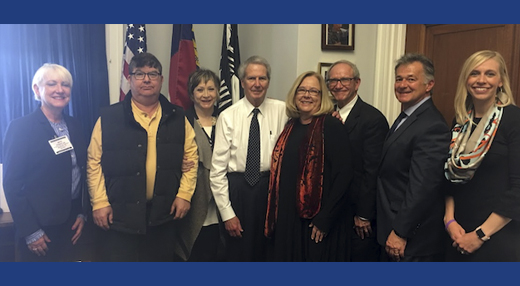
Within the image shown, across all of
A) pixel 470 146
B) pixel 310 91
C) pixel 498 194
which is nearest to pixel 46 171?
pixel 310 91

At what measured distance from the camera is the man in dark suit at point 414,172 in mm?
1448

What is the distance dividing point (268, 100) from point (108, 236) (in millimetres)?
1017

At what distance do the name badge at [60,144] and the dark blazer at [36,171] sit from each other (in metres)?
0.01

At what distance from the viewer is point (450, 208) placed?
154 centimetres

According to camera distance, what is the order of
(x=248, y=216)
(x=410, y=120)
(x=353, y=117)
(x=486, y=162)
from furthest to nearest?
1. (x=248, y=216)
2. (x=353, y=117)
3. (x=410, y=120)
4. (x=486, y=162)

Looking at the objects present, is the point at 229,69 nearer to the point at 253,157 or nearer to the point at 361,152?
the point at 253,157

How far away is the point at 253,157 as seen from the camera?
5.86 ft

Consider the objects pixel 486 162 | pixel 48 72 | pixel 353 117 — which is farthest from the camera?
pixel 353 117

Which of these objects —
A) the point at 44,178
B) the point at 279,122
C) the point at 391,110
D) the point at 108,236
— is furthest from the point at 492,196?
the point at 44,178

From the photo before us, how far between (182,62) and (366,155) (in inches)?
44.4

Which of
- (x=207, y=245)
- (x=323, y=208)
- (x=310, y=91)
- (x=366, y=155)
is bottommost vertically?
(x=207, y=245)

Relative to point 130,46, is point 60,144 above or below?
below

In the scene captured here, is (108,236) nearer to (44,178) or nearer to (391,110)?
(44,178)

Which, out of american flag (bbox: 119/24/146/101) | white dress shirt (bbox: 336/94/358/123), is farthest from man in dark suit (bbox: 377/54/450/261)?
american flag (bbox: 119/24/146/101)
